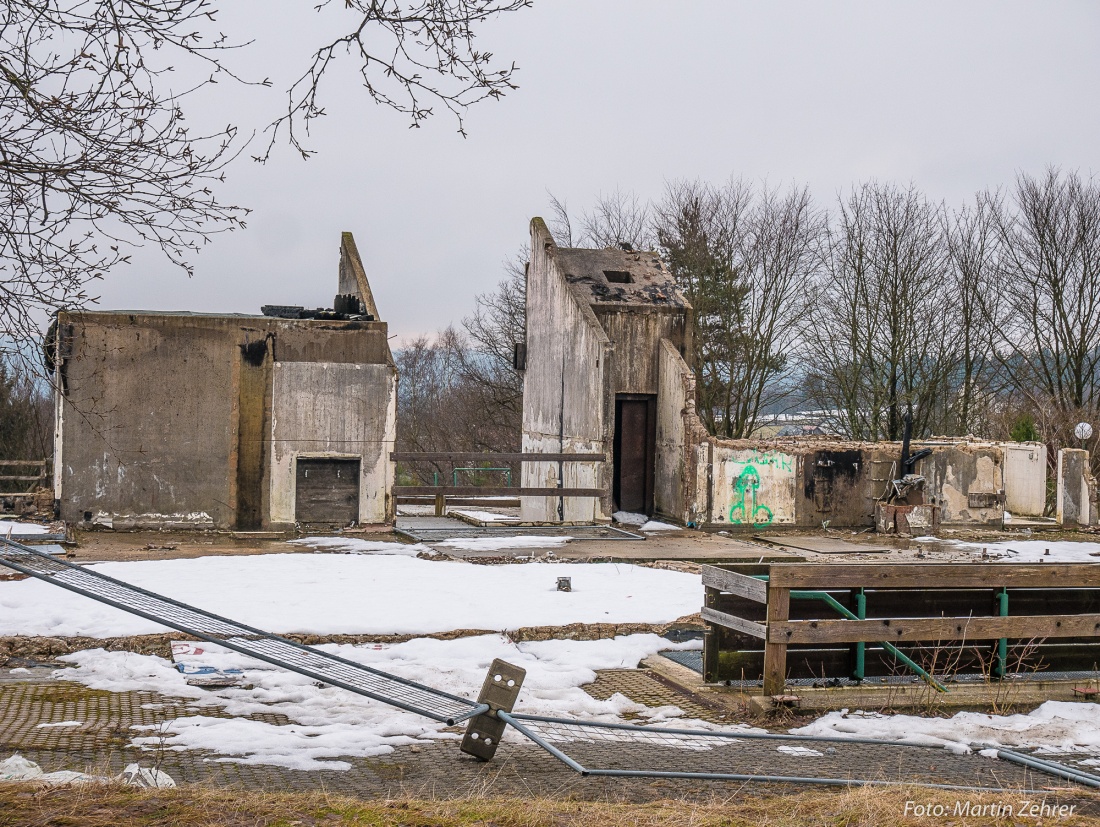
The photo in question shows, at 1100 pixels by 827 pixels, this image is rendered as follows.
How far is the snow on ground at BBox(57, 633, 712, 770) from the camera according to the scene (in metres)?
6.41

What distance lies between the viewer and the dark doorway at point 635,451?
23.1m

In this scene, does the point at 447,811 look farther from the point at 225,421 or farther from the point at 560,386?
the point at 560,386

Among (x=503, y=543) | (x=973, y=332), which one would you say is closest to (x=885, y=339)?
(x=973, y=332)

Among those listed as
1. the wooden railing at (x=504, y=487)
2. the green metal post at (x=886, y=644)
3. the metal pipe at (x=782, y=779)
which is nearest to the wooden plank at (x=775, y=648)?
the green metal post at (x=886, y=644)

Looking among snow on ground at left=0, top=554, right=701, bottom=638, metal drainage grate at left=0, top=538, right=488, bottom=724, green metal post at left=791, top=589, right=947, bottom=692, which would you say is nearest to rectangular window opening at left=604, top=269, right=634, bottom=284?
snow on ground at left=0, top=554, right=701, bottom=638

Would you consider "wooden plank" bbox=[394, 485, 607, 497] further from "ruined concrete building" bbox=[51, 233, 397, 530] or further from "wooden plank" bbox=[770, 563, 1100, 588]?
"wooden plank" bbox=[770, 563, 1100, 588]

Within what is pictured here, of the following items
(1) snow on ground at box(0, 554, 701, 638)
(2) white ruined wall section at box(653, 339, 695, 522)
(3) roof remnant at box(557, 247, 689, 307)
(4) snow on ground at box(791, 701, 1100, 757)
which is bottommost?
(4) snow on ground at box(791, 701, 1100, 757)

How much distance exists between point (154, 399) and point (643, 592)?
9752 mm

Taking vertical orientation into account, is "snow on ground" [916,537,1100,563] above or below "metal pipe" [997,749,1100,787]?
below

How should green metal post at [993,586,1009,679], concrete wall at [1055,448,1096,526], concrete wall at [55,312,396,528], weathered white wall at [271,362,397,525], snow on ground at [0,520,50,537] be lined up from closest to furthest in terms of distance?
green metal post at [993,586,1009,679], snow on ground at [0,520,50,537], concrete wall at [55,312,396,528], weathered white wall at [271,362,397,525], concrete wall at [1055,448,1096,526]

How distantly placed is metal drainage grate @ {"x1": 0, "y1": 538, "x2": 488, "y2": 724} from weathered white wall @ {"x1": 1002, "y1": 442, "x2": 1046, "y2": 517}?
21.7 m

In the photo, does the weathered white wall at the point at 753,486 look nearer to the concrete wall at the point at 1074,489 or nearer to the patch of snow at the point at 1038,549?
the patch of snow at the point at 1038,549

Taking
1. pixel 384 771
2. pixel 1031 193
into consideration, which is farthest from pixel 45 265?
pixel 1031 193

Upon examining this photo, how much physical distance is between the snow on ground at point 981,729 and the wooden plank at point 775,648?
398mm
